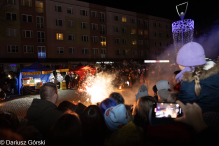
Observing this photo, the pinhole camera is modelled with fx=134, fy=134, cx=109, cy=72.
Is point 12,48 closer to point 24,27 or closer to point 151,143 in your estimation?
point 24,27

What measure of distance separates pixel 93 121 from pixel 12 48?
2769 centimetres

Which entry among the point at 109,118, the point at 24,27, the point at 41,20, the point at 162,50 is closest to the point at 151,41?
the point at 162,50

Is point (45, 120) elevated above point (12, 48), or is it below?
below

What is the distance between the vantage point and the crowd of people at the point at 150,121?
135cm

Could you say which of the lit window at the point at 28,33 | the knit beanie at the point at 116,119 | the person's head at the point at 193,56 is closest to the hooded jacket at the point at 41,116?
the knit beanie at the point at 116,119

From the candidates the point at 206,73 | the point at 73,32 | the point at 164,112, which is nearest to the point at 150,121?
the point at 164,112

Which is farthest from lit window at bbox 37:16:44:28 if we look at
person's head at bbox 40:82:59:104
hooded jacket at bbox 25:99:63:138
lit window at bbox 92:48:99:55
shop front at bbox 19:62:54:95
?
hooded jacket at bbox 25:99:63:138

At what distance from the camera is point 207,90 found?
63.9 inches

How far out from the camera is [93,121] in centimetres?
222

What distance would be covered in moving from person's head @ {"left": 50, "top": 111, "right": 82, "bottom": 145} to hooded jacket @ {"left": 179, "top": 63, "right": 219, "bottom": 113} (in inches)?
55.2

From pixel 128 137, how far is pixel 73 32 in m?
29.1

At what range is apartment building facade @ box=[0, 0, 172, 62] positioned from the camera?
78.0ft

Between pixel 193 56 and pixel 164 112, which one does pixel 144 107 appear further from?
pixel 193 56

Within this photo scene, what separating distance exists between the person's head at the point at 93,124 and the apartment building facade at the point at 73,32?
23646 millimetres
